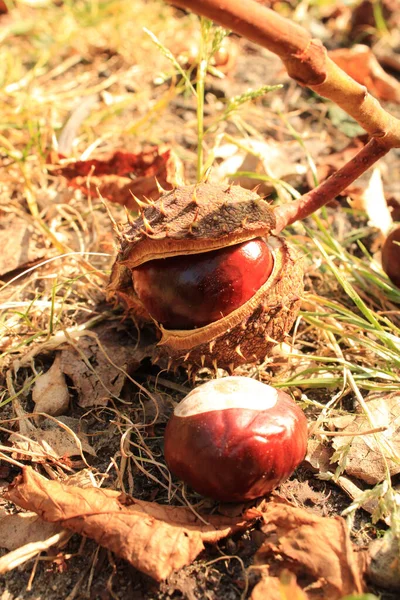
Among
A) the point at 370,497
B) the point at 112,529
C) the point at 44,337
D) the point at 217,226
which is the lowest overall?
the point at 44,337

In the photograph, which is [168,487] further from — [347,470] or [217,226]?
[217,226]

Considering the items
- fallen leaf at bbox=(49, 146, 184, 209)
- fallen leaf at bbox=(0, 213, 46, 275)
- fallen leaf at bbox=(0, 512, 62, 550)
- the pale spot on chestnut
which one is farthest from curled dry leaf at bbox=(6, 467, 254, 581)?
fallen leaf at bbox=(49, 146, 184, 209)

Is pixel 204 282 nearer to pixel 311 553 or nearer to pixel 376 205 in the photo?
pixel 311 553

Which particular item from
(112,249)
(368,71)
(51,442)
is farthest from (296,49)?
(368,71)

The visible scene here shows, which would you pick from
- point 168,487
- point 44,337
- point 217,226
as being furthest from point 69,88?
point 168,487

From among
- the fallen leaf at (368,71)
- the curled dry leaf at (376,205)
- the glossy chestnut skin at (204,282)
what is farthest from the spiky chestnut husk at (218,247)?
the fallen leaf at (368,71)

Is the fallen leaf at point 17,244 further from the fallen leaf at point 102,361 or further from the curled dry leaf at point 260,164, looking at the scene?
the curled dry leaf at point 260,164
